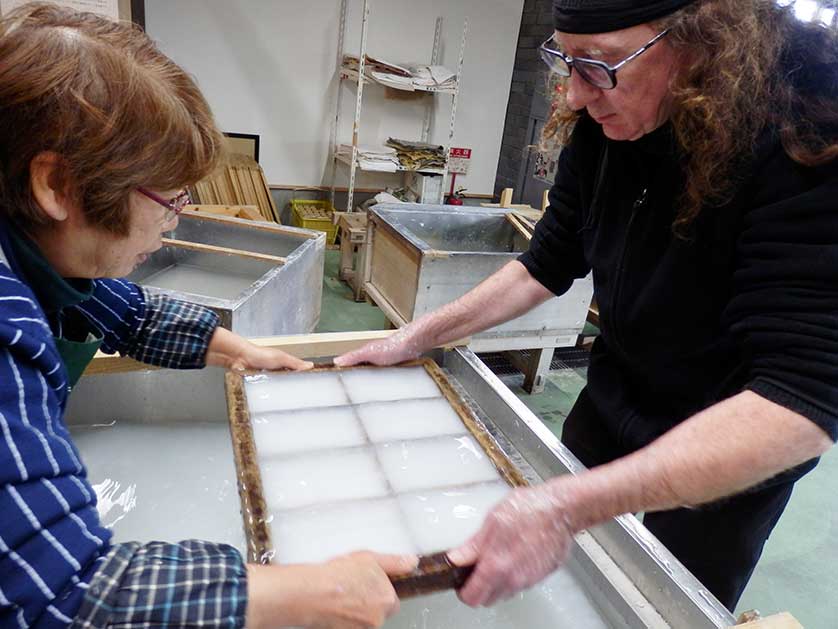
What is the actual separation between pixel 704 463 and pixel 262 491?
678mm

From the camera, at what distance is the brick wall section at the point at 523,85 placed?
5406 mm

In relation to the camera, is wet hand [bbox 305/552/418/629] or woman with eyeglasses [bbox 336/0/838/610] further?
woman with eyeglasses [bbox 336/0/838/610]

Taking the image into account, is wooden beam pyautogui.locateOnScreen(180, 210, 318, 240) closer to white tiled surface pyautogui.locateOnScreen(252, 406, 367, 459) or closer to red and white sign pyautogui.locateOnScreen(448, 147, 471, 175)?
white tiled surface pyautogui.locateOnScreen(252, 406, 367, 459)

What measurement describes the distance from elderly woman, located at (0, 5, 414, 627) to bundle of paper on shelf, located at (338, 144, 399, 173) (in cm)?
414

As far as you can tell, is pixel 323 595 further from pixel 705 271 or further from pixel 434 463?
pixel 705 271

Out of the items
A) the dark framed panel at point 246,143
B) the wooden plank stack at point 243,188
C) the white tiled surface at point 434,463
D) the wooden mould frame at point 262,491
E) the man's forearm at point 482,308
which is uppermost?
the man's forearm at point 482,308

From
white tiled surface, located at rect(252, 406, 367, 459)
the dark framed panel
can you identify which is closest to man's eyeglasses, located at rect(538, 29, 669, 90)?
white tiled surface, located at rect(252, 406, 367, 459)

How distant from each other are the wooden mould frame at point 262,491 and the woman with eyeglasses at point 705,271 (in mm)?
36

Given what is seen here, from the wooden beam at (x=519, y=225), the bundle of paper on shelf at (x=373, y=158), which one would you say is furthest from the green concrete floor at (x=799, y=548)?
the bundle of paper on shelf at (x=373, y=158)

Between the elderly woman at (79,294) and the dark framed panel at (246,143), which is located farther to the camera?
the dark framed panel at (246,143)

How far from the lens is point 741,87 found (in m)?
0.86

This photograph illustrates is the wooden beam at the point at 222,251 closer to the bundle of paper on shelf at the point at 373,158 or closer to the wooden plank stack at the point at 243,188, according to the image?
the wooden plank stack at the point at 243,188

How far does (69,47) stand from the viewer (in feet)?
2.07

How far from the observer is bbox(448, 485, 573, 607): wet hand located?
0.78m
